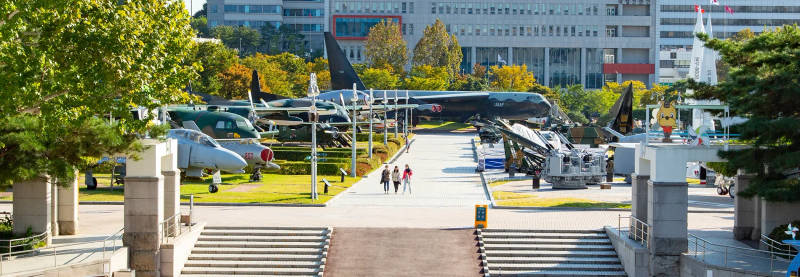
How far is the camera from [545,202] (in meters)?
42.8

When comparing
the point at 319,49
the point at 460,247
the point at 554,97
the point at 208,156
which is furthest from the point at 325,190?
the point at 319,49

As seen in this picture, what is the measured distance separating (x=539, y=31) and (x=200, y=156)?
405ft

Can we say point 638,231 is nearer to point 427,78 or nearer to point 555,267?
point 555,267

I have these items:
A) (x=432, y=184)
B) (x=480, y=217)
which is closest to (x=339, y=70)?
(x=432, y=184)

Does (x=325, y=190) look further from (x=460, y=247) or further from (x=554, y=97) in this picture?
(x=554, y=97)

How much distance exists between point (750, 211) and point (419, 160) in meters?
40.2

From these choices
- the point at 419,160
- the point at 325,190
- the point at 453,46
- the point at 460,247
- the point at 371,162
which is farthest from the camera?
the point at 453,46

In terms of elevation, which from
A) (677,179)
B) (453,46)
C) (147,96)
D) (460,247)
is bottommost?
(460,247)

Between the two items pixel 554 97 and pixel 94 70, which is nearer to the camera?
pixel 94 70

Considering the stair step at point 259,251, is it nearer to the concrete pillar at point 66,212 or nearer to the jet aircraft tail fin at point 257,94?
the concrete pillar at point 66,212

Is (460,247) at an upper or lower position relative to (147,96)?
lower

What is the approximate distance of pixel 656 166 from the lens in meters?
28.8

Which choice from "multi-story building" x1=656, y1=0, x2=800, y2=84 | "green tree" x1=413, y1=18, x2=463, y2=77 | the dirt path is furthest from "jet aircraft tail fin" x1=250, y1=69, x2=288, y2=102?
"multi-story building" x1=656, y1=0, x2=800, y2=84

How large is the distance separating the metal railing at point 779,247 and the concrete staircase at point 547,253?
14.5 feet
